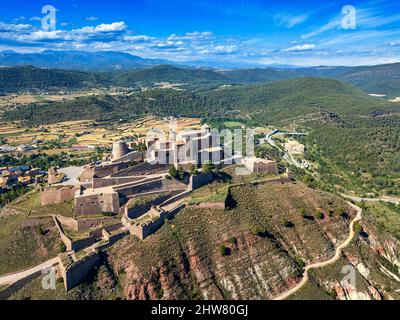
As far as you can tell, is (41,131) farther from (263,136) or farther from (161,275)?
(161,275)

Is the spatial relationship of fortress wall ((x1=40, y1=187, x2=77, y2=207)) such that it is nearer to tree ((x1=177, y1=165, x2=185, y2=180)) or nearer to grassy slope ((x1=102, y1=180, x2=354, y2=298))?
grassy slope ((x1=102, y1=180, x2=354, y2=298))

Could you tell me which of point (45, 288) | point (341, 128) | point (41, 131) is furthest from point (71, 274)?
point (341, 128)

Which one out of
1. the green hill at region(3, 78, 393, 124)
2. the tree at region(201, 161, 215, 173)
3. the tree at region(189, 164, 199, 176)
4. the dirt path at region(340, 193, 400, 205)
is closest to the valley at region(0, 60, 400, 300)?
the tree at region(201, 161, 215, 173)

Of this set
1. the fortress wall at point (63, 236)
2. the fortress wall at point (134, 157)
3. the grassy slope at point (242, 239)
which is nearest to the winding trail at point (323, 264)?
the grassy slope at point (242, 239)

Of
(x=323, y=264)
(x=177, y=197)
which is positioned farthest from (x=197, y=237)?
(x=323, y=264)

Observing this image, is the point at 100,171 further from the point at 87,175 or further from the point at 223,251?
the point at 223,251

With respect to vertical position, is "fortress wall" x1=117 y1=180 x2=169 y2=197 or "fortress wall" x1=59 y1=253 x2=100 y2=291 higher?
"fortress wall" x1=117 y1=180 x2=169 y2=197
